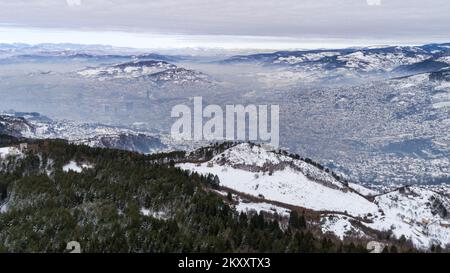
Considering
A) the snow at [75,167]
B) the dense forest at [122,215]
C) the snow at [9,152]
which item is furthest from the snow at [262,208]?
the snow at [9,152]

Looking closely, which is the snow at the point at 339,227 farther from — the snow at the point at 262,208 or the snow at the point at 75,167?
the snow at the point at 75,167

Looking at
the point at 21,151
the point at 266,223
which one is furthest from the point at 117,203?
the point at 21,151

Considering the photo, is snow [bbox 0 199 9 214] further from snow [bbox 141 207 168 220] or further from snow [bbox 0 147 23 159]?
snow [bbox 0 147 23 159]

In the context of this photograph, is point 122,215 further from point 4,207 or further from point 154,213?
point 4,207

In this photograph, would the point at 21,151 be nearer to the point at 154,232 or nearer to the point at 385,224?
the point at 154,232
